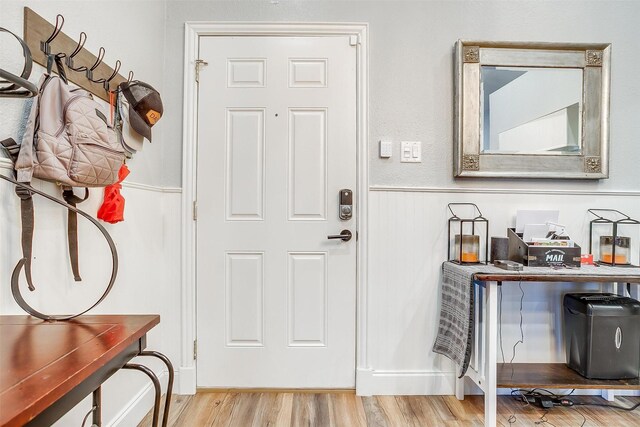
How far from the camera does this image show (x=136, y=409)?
1.62 m

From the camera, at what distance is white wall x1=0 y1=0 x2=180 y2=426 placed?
3.26 feet

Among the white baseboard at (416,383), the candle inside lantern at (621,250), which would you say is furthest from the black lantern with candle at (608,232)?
the white baseboard at (416,383)

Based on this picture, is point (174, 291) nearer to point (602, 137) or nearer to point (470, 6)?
A: point (470, 6)

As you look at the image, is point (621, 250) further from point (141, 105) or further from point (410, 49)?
point (141, 105)

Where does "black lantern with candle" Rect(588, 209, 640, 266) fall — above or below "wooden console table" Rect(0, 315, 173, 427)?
above

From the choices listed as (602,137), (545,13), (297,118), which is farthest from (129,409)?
(545,13)

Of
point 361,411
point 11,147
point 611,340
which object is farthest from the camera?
point 361,411

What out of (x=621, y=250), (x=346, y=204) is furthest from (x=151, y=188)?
(x=621, y=250)

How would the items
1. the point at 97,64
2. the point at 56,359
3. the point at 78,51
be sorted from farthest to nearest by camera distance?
the point at 97,64, the point at 78,51, the point at 56,359

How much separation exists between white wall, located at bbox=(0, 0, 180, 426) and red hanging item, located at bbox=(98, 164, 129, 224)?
0.04 m

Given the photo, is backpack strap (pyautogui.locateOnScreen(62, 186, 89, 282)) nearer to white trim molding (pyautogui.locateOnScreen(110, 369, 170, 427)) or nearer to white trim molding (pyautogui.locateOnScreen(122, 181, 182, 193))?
white trim molding (pyautogui.locateOnScreen(122, 181, 182, 193))

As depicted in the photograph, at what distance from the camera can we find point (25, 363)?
616mm

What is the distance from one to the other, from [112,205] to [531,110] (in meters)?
2.19

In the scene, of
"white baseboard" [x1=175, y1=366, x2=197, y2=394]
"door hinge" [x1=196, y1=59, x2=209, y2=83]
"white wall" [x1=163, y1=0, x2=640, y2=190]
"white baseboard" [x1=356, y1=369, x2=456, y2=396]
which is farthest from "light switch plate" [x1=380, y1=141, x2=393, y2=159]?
"white baseboard" [x1=175, y1=366, x2=197, y2=394]
